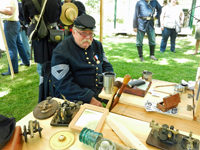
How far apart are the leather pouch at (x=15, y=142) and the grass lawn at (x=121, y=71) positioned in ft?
6.49

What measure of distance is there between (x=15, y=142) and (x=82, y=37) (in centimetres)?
126

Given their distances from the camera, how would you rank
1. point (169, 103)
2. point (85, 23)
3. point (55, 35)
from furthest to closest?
point (55, 35) → point (85, 23) → point (169, 103)

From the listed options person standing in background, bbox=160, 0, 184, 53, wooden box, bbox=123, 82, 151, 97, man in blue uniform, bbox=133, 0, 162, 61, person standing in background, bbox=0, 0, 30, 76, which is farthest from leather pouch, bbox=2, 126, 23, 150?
person standing in background, bbox=160, 0, 184, 53

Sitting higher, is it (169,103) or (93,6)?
(93,6)

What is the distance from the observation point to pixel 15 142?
34.4 inches

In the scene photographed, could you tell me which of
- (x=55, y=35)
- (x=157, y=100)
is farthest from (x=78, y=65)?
(x=55, y=35)

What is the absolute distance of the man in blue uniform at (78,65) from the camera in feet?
5.79

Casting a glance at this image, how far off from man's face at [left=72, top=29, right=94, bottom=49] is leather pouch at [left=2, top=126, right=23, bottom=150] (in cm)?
117

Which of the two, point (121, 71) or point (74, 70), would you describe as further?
point (121, 71)

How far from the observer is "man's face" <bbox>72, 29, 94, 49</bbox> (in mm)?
1801

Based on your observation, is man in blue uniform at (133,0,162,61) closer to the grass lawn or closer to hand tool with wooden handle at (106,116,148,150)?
the grass lawn

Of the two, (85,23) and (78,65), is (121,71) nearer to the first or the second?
(78,65)

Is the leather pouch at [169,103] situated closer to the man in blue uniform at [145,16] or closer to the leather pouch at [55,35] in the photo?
the leather pouch at [55,35]

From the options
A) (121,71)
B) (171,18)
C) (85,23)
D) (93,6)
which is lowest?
(121,71)
